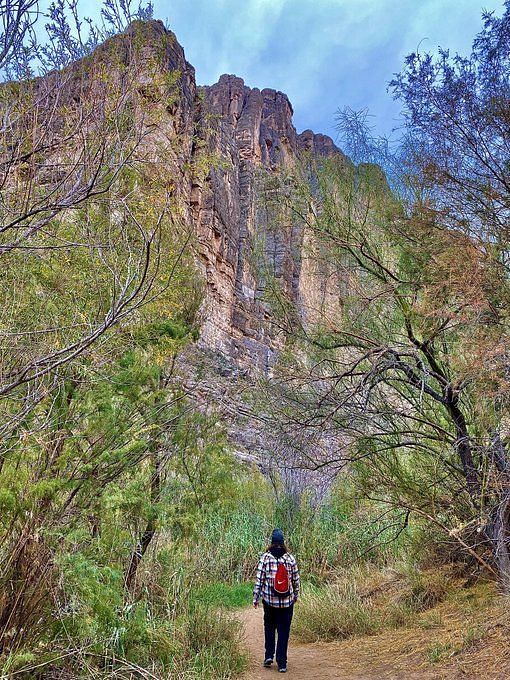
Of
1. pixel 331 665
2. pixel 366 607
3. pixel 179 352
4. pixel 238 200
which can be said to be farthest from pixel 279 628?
pixel 238 200

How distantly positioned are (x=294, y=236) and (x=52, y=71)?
4218 millimetres

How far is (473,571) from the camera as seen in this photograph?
6.73 meters

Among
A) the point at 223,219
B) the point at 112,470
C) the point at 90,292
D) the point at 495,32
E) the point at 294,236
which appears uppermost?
the point at 223,219

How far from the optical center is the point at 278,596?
224 inches

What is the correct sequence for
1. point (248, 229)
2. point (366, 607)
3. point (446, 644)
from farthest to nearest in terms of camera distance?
point (248, 229), point (366, 607), point (446, 644)

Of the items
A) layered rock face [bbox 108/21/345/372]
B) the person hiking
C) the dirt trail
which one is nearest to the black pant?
the person hiking

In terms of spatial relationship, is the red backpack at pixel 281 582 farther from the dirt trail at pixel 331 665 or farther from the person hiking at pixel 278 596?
the dirt trail at pixel 331 665

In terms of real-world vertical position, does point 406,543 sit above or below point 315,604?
above

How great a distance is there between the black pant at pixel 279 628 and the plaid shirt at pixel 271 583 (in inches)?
3.1

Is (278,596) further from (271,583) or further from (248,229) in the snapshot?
(248,229)

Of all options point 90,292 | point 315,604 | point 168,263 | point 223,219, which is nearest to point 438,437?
point 315,604

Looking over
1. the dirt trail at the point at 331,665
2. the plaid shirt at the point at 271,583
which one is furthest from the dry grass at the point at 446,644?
the plaid shirt at the point at 271,583

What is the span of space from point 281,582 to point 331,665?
98 cm

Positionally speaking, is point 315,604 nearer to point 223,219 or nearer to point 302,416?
point 302,416
